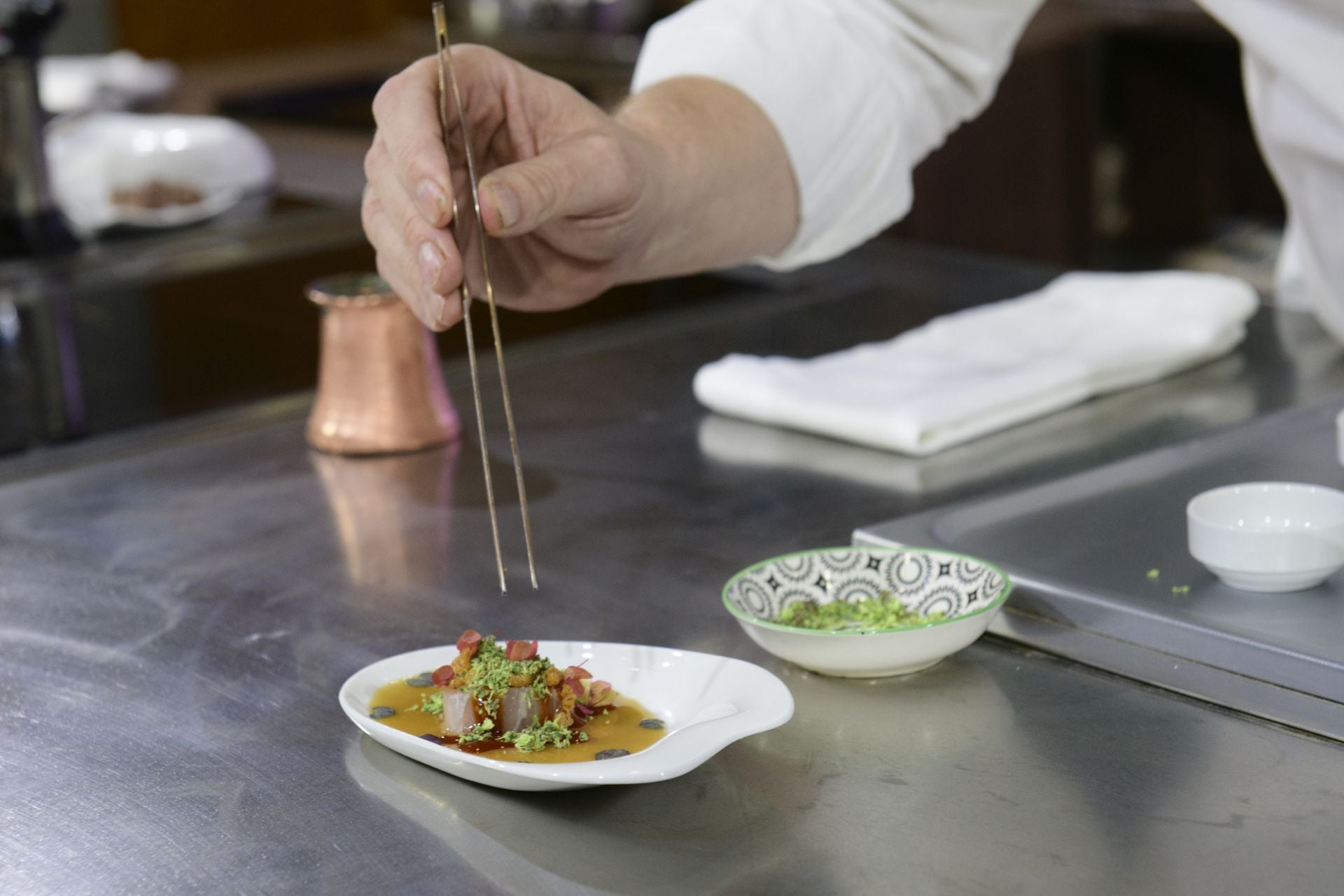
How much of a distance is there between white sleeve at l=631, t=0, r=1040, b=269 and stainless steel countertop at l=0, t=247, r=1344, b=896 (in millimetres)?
225

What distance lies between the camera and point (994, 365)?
1429 millimetres

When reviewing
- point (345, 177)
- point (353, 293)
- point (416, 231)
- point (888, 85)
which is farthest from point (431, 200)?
point (345, 177)

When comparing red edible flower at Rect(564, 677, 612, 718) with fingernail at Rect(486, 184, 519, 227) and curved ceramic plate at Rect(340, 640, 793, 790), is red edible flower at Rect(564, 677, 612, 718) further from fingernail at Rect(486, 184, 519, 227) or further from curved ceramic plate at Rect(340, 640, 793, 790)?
fingernail at Rect(486, 184, 519, 227)

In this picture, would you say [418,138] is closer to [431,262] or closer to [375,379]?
[431,262]

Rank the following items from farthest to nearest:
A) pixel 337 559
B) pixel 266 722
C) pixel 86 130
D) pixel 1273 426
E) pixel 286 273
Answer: pixel 86 130, pixel 286 273, pixel 1273 426, pixel 337 559, pixel 266 722

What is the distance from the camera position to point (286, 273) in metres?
1.98

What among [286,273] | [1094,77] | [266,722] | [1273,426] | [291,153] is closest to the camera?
[266,722]

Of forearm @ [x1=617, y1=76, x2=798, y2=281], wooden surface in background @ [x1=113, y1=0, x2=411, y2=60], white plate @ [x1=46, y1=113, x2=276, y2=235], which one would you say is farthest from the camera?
wooden surface in background @ [x1=113, y1=0, x2=411, y2=60]

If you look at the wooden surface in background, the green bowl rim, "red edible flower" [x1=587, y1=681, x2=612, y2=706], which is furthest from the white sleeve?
the wooden surface in background

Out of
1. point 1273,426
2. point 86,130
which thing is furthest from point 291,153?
point 1273,426

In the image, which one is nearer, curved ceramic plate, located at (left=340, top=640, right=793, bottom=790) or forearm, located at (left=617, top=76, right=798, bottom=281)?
curved ceramic plate, located at (left=340, top=640, right=793, bottom=790)

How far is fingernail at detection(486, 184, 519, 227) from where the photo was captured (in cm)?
95

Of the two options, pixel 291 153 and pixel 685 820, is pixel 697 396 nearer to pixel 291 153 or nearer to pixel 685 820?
pixel 685 820

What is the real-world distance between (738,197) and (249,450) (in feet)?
1.53
